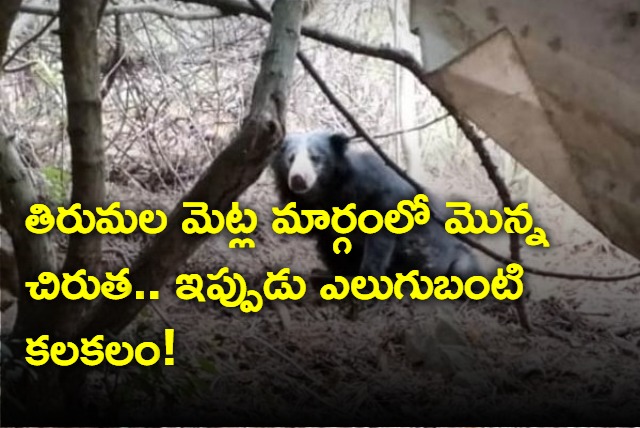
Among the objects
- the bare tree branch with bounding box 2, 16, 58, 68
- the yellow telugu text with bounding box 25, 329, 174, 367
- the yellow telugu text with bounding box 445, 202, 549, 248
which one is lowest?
the yellow telugu text with bounding box 25, 329, 174, 367

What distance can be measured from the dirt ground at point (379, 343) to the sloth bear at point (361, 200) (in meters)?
0.04

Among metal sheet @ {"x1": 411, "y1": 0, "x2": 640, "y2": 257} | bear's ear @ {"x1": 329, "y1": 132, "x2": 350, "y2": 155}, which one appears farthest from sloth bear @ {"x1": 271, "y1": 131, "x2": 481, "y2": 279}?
metal sheet @ {"x1": 411, "y1": 0, "x2": 640, "y2": 257}

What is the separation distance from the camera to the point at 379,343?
136cm

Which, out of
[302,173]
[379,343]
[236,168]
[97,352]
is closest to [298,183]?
[302,173]

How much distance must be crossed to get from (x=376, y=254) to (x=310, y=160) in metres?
0.16

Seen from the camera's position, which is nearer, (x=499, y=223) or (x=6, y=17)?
(x=6, y=17)

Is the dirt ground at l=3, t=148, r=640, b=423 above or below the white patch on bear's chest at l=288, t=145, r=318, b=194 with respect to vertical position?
below

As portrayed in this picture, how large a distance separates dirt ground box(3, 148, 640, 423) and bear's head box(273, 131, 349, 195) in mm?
77

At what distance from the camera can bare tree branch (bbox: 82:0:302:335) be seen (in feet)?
4.00

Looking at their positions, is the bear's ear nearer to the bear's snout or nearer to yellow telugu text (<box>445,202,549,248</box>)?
the bear's snout

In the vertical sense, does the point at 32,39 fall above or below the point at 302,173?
above

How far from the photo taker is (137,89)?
1.33 meters

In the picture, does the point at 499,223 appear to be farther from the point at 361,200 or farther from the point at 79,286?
the point at 79,286

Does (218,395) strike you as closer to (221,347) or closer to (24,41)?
(221,347)
